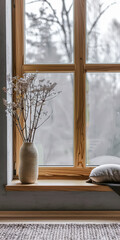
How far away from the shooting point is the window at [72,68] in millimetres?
2797

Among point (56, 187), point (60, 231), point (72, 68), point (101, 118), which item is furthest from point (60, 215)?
point (72, 68)

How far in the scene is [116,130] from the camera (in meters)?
2.82

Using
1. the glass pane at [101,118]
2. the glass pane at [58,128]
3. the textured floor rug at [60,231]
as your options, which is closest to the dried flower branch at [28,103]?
the glass pane at [58,128]

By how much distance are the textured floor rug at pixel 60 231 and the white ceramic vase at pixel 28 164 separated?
16.9 inches

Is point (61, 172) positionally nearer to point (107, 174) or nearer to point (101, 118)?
point (107, 174)

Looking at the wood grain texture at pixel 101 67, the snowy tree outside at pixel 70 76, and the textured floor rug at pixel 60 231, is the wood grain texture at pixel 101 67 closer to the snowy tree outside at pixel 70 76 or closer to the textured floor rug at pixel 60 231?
the snowy tree outside at pixel 70 76

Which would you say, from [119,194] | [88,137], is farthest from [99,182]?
[88,137]

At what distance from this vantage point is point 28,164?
2.55 meters

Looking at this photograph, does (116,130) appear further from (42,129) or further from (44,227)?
(44,227)

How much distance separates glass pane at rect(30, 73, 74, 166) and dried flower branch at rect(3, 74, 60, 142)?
66 mm

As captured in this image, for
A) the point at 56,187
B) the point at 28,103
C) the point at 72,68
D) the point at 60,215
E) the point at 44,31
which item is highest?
the point at 44,31

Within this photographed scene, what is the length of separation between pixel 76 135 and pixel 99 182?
50 centimetres

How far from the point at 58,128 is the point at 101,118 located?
43cm

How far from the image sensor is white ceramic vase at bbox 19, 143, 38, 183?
8.37 ft
